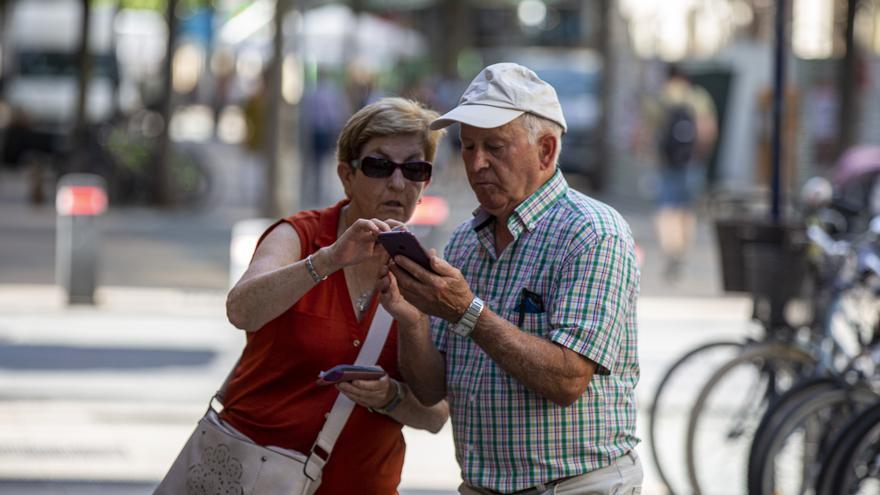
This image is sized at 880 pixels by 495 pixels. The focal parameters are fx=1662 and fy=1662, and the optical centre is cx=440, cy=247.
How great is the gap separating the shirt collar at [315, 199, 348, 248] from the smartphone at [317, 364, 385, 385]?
13.2 inches

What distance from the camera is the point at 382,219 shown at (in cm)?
383

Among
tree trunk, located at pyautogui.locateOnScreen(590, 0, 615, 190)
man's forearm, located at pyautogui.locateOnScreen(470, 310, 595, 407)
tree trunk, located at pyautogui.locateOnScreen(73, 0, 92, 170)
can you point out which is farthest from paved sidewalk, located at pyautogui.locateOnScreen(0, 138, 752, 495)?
tree trunk, located at pyautogui.locateOnScreen(590, 0, 615, 190)

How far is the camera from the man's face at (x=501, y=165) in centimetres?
352

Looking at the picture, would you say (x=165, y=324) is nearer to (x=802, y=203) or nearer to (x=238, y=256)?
(x=238, y=256)

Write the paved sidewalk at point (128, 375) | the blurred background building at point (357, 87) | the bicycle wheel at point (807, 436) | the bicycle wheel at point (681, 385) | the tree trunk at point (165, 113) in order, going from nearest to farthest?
the bicycle wheel at point (807, 436) → the bicycle wheel at point (681, 385) → the paved sidewalk at point (128, 375) → the blurred background building at point (357, 87) → the tree trunk at point (165, 113)

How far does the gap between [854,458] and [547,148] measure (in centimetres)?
258

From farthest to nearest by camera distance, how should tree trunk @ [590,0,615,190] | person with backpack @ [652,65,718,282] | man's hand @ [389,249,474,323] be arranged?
tree trunk @ [590,0,615,190]
person with backpack @ [652,65,718,282]
man's hand @ [389,249,474,323]

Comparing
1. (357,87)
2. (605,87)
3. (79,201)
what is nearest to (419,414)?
(79,201)

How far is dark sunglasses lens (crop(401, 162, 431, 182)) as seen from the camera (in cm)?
380

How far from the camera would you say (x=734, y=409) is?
23.5ft

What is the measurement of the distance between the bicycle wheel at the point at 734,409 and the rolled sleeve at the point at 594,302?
3512mm

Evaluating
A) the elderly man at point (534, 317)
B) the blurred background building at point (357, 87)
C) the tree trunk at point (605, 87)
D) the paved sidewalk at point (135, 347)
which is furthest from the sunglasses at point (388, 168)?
the tree trunk at point (605, 87)

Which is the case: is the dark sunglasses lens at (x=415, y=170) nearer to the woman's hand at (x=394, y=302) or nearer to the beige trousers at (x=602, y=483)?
the woman's hand at (x=394, y=302)

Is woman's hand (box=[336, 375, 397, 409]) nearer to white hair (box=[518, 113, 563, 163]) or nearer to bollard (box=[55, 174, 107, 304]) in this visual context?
white hair (box=[518, 113, 563, 163])
